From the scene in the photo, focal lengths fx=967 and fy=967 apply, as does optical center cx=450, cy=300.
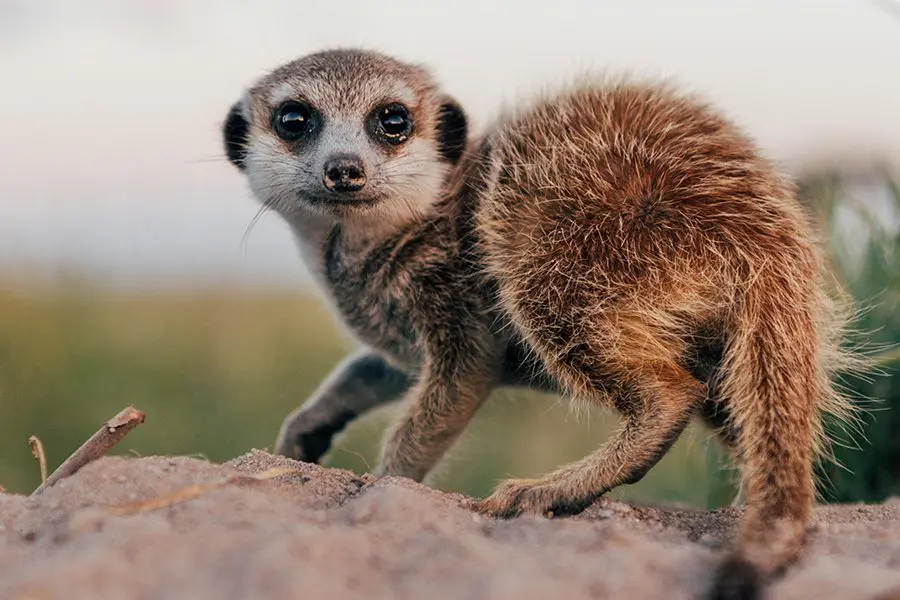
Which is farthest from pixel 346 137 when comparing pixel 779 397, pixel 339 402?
pixel 779 397

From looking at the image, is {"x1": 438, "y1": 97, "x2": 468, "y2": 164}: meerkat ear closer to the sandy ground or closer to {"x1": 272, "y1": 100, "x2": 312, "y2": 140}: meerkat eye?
{"x1": 272, "y1": 100, "x2": 312, "y2": 140}: meerkat eye

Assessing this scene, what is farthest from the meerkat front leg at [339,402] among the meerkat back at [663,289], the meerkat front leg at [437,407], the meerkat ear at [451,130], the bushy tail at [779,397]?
the bushy tail at [779,397]

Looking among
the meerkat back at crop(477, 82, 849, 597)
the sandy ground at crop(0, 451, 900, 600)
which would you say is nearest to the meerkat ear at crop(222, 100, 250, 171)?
the meerkat back at crop(477, 82, 849, 597)

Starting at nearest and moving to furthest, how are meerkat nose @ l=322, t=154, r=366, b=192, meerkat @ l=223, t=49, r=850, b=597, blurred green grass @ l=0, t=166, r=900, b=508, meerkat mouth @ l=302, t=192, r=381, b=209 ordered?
meerkat @ l=223, t=49, r=850, b=597, meerkat nose @ l=322, t=154, r=366, b=192, meerkat mouth @ l=302, t=192, r=381, b=209, blurred green grass @ l=0, t=166, r=900, b=508

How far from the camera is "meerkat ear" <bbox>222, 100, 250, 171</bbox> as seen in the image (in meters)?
4.18

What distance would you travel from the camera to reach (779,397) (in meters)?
2.76

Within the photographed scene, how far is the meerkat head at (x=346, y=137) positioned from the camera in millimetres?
3688

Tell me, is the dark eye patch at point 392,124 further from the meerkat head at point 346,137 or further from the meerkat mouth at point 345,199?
the meerkat mouth at point 345,199

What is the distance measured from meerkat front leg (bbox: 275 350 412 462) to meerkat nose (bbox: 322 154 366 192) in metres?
1.00

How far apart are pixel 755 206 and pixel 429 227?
4.10 feet

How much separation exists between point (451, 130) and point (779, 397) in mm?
1910

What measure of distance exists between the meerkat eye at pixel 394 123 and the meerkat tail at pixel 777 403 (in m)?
1.59

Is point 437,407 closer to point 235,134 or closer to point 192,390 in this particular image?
point 235,134

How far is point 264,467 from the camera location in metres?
2.81
